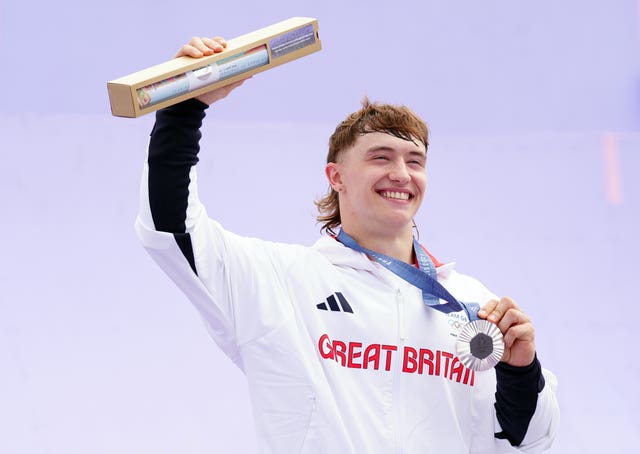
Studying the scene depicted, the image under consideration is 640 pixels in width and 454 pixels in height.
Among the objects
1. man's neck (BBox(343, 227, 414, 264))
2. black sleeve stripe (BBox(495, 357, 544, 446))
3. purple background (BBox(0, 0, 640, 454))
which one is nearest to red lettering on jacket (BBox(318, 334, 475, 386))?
black sleeve stripe (BBox(495, 357, 544, 446))

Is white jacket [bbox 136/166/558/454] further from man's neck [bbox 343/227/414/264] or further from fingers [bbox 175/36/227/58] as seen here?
fingers [bbox 175/36/227/58]

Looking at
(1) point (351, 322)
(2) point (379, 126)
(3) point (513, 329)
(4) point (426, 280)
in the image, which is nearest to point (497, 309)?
(3) point (513, 329)

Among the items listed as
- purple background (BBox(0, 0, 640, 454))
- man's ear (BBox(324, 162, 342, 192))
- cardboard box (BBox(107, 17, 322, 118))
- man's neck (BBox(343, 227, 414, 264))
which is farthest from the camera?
purple background (BBox(0, 0, 640, 454))

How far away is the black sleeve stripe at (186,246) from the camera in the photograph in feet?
5.55

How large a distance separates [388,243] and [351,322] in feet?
0.75

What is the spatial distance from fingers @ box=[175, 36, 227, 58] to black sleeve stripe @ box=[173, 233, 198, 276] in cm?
33

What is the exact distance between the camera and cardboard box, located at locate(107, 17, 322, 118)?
5.17ft

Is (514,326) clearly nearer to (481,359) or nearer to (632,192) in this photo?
(481,359)

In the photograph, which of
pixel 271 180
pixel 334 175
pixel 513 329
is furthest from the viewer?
pixel 271 180

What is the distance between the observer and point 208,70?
1.65m

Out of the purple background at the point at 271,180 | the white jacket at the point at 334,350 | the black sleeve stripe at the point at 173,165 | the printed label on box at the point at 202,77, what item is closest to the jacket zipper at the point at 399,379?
the white jacket at the point at 334,350

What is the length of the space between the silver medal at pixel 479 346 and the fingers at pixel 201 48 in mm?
694

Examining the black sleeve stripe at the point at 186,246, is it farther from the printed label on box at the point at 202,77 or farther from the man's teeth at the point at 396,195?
the man's teeth at the point at 396,195

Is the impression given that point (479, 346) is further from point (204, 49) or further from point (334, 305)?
point (204, 49)
